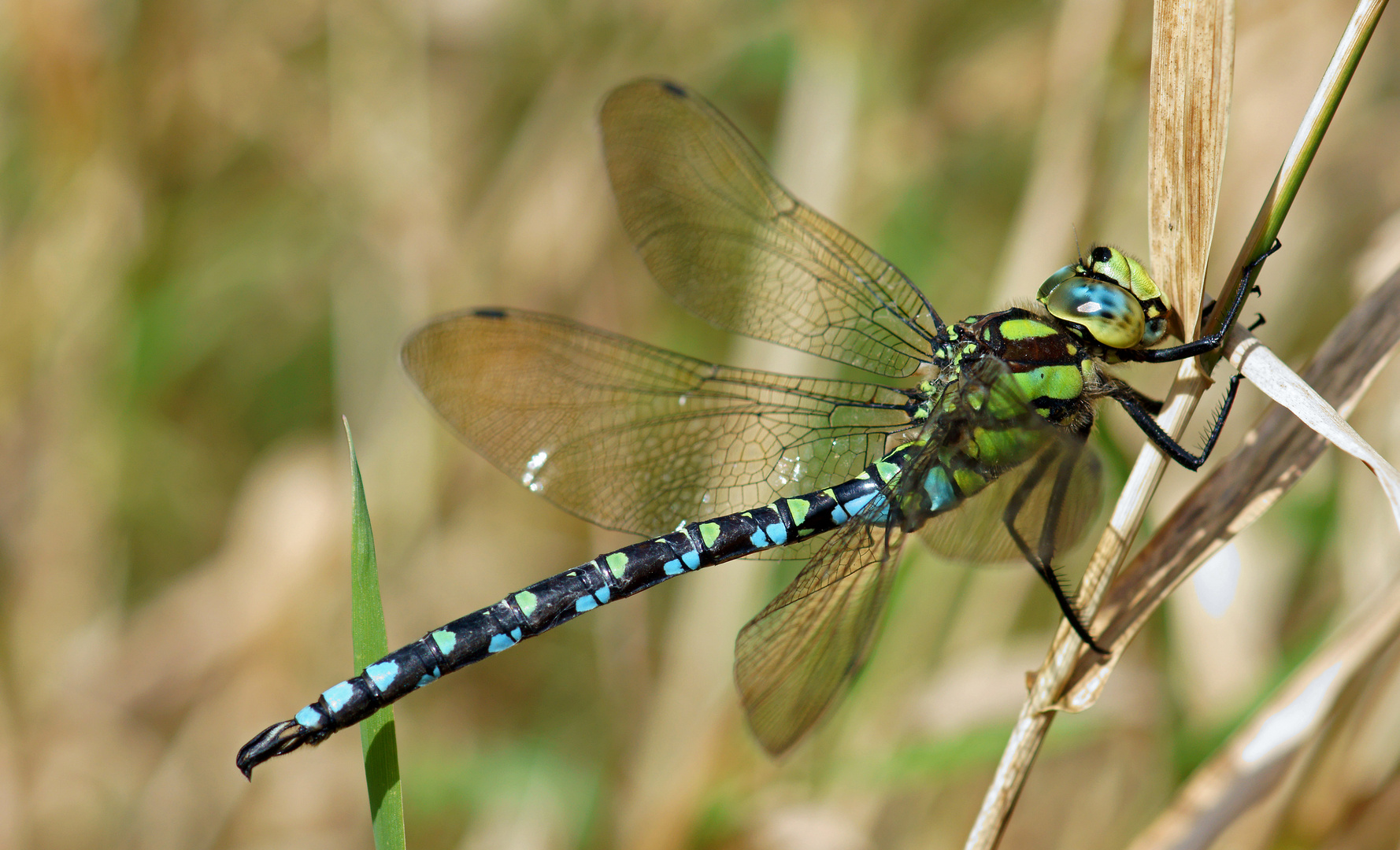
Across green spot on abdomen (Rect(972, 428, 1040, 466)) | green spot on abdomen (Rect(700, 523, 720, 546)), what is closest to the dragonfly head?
green spot on abdomen (Rect(972, 428, 1040, 466))

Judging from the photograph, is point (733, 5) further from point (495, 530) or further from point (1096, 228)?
point (495, 530)

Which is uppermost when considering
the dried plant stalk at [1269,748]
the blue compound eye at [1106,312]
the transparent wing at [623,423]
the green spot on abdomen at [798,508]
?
the transparent wing at [623,423]

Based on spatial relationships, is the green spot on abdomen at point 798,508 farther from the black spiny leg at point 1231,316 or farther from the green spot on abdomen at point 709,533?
the black spiny leg at point 1231,316

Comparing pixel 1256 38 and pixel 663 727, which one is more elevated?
pixel 1256 38

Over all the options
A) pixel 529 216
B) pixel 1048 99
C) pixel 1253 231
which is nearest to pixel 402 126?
pixel 529 216

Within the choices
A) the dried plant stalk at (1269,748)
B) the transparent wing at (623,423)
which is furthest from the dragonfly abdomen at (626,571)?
the dried plant stalk at (1269,748)

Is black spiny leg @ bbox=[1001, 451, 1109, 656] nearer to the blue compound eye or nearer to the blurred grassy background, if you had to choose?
the blue compound eye

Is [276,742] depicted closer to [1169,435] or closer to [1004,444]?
[1004,444]
